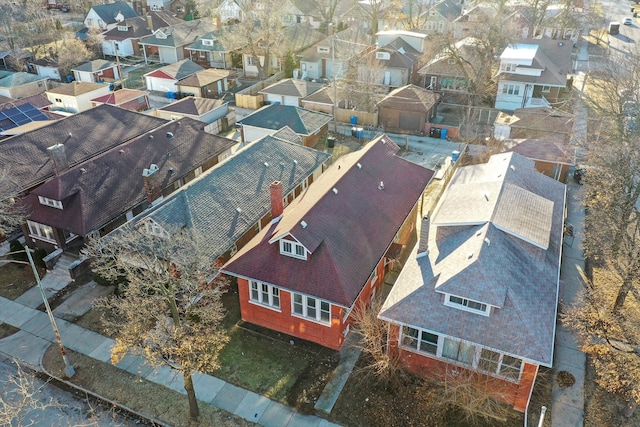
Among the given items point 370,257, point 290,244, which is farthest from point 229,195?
point 370,257

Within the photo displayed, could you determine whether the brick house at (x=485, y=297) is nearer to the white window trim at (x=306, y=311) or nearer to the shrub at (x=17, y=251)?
the white window trim at (x=306, y=311)

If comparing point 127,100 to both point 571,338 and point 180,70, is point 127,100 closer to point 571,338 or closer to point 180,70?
point 180,70

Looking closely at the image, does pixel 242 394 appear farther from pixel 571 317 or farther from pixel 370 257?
pixel 571 317

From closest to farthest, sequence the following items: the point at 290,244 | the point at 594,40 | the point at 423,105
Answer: the point at 290,244 < the point at 423,105 < the point at 594,40

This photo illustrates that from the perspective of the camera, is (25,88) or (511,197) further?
(25,88)

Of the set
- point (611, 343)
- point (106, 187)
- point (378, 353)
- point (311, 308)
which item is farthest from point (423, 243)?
point (106, 187)
